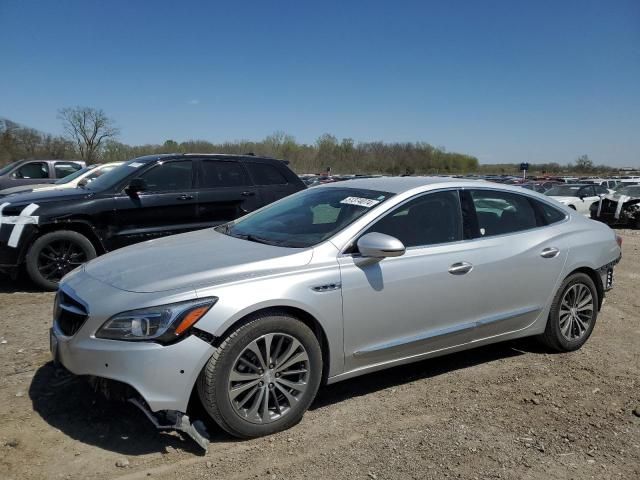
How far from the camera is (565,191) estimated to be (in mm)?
18969

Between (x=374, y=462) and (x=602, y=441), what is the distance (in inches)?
57.2

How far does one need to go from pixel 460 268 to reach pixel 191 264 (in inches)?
74.5

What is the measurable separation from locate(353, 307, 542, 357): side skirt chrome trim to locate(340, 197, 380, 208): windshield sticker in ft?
3.16

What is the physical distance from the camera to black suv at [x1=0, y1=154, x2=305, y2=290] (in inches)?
255

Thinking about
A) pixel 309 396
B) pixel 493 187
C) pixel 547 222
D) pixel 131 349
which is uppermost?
pixel 493 187

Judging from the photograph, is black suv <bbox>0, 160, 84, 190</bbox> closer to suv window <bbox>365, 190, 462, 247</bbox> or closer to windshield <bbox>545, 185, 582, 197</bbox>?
suv window <bbox>365, 190, 462, 247</bbox>

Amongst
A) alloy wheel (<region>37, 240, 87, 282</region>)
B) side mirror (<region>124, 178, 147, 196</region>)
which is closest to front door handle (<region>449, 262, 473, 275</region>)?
side mirror (<region>124, 178, 147, 196</region>)

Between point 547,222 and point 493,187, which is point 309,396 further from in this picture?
point 547,222

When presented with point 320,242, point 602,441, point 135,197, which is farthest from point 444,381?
point 135,197

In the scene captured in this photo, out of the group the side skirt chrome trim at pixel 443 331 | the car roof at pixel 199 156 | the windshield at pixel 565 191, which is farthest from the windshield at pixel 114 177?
the windshield at pixel 565 191

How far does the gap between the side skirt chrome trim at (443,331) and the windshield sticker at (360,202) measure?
96 cm

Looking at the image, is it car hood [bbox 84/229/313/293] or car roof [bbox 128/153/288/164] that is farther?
car roof [bbox 128/153/288/164]

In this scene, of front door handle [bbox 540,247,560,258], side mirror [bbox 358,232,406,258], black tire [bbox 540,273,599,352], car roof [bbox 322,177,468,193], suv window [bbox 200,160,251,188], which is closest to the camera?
side mirror [bbox 358,232,406,258]

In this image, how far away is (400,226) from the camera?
3818 millimetres
